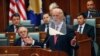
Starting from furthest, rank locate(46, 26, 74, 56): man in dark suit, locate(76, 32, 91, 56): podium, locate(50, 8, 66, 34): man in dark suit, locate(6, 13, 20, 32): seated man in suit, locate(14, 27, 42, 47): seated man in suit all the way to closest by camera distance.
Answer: locate(6, 13, 20, 32): seated man in suit → locate(76, 32, 91, 56): podium → locate(14, 27, 42, 47): seated man in suit → locate(46, 26, 74, 56): man in dark suit → locate(50, 8, 66, 34): man in dark suit

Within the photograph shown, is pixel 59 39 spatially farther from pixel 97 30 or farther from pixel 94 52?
pixel 97 30

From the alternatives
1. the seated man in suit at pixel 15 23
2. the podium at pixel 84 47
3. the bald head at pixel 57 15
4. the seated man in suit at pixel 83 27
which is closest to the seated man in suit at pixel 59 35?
the bald head at pixel 57 15

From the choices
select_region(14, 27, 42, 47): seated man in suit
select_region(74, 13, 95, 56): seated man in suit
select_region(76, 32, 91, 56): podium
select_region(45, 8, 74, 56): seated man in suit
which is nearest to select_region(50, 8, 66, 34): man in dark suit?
select_region(45, 8, 74, 56): seated man in suit

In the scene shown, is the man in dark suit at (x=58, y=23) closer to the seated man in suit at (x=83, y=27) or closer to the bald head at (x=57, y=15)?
the bald head at (x=57, y=15)

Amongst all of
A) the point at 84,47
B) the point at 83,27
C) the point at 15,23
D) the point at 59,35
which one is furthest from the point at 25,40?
the point at 15,23

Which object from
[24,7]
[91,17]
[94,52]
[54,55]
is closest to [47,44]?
[54,55]

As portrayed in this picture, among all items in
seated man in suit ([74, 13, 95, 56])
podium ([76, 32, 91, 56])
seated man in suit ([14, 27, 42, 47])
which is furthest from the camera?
seated man in suit ([74, 13, 95, 56])

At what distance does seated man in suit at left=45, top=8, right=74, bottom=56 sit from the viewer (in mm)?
5250

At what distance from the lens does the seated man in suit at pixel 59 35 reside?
5.25 meters

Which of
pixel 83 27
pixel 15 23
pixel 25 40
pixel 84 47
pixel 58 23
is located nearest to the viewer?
pixel 58 23

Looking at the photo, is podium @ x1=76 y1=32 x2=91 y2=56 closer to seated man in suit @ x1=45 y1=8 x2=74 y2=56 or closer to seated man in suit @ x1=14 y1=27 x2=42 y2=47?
seated man in suit @ x1=14 y1=27 x2=42 y2=47

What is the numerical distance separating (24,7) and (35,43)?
15.2 ft

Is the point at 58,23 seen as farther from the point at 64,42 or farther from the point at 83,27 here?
the point at 83,27

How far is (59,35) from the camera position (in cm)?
529
